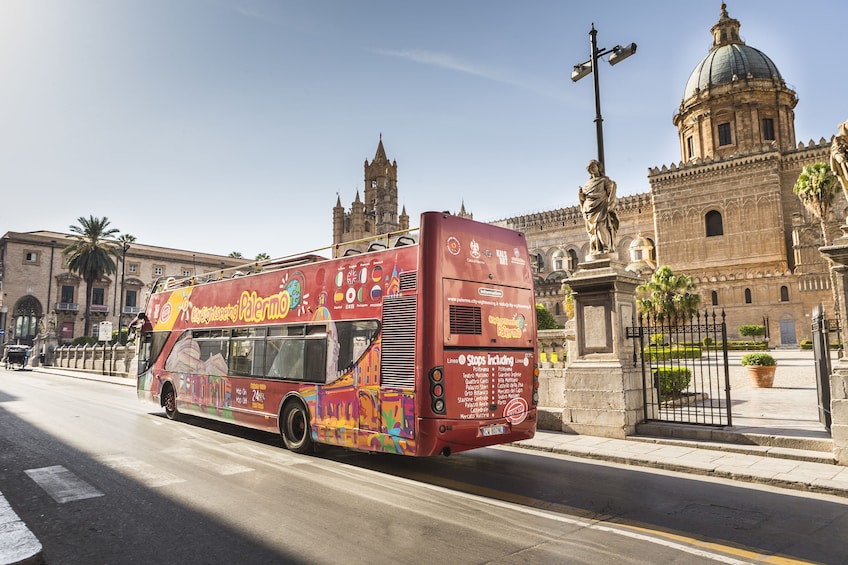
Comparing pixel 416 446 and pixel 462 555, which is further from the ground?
pixel 416 446

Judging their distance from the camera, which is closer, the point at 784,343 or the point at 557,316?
the point at 784,343

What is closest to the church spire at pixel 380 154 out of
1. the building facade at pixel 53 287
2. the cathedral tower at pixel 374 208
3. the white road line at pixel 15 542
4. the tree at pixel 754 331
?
the cathedral tower at pixel 374 208

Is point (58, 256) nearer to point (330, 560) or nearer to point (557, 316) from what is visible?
point (557, 316)

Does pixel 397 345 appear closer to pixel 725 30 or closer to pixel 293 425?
pixel 293 425

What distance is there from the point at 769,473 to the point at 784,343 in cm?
4709

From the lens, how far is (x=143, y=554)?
14.6ft

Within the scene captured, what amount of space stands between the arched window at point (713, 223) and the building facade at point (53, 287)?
61.2 metres

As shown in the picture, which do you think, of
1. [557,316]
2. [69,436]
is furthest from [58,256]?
[69,436]

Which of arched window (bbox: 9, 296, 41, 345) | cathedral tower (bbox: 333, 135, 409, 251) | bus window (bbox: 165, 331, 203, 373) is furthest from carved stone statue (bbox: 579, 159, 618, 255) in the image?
cathedral tower (bbox: 333, 135, 409, 251)

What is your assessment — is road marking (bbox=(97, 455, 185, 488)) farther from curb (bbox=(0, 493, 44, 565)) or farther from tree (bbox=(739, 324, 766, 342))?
tree (bbox=(739, 324, 766, 342))

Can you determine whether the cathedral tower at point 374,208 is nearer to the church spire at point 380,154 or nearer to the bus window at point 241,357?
the church spire at point 380,154

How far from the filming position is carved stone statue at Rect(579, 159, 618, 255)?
10.9 metres

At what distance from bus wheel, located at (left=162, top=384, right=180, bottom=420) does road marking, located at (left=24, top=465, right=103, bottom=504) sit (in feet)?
17.0

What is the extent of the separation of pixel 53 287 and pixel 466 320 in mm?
73830
